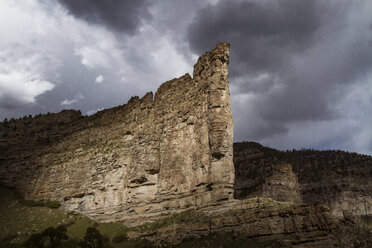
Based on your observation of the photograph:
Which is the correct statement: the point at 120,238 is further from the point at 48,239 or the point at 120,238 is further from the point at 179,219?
the point at 48,239

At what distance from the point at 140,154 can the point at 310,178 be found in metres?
77.6

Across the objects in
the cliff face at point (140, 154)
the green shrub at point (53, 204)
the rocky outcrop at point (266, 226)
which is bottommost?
the rocky outcrop at point (266, 226)

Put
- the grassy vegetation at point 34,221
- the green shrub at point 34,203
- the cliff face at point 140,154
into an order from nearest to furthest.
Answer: the cliff face at point 140,154
the grassy vegetation at point 34,221
the green shrub at point 34,203

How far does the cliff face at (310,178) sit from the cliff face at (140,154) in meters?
49.5

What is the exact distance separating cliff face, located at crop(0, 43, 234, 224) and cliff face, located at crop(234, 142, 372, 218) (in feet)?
162

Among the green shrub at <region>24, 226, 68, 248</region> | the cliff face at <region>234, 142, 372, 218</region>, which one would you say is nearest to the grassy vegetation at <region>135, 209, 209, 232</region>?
A: the green shrub at <region>24, 226, 68, 248</region>

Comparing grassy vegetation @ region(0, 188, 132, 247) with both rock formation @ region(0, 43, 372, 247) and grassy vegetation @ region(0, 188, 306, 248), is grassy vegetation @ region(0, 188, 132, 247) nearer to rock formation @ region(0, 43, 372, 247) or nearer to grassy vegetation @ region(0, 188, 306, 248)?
grassy vegetation @ region(0, 188, 306, 248)

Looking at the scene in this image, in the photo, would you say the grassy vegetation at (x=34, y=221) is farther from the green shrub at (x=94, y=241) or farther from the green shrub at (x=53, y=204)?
the green shrub at (x=94, y=241)

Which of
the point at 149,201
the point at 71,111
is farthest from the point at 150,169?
the point at 71,111

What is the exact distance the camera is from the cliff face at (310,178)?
9969 cm

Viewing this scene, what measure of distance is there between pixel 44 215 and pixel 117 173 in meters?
12.8

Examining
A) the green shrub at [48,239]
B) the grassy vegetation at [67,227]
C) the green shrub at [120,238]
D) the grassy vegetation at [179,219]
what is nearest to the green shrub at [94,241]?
the grassy vegetation at [67,227]

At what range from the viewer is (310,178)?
116m

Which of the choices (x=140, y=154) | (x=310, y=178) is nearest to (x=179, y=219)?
(x=140, y=154)
